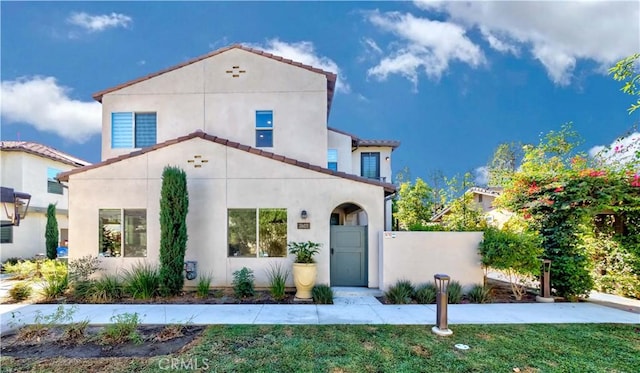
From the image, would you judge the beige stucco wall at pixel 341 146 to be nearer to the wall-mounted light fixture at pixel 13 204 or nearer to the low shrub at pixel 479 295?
the low shrub at pixel 479 295

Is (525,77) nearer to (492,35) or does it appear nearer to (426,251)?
(492,35)

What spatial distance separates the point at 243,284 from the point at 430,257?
588 centimetres

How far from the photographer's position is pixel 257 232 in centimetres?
1035

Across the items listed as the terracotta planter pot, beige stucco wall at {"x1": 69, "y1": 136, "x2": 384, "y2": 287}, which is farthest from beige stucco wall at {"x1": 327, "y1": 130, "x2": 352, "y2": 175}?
the terracotta planter pot

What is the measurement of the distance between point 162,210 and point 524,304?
1099 cm

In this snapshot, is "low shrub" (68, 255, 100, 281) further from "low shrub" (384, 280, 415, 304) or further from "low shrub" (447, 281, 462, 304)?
"low shrub" (447, 281, 462, 304)

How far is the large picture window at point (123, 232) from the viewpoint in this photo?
10305 mm

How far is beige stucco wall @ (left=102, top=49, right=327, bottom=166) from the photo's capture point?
12297 mm

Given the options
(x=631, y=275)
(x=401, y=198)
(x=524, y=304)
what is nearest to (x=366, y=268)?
(x=524, y=304)

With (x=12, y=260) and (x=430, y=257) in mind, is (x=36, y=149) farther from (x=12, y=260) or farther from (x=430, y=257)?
(x=430, y=257)

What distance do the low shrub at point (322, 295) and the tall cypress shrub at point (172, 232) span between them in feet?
13.6

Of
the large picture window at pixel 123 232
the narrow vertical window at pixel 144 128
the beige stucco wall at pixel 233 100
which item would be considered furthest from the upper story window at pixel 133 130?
the large picture window at pixel 123 232

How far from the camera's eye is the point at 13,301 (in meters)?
9.07

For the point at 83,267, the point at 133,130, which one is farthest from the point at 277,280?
the point at 133,130
